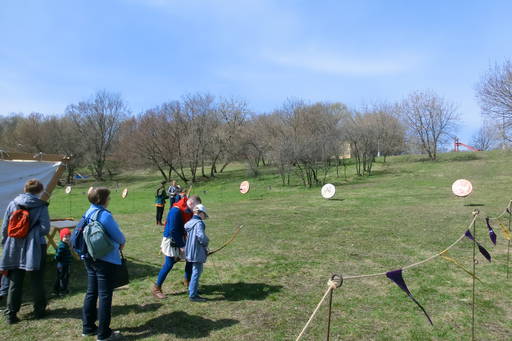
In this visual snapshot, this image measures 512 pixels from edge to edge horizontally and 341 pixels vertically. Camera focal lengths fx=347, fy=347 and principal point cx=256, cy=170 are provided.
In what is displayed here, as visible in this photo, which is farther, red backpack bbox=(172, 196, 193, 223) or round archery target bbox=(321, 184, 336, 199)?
round archery target bbox=(321, 184, 336, 199)

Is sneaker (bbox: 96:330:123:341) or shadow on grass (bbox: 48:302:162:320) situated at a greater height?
sneaker (bbox: 96:330:123:341)

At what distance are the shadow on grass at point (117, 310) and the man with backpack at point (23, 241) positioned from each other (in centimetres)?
49

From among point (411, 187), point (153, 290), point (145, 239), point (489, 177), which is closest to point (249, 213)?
point (145, 239)

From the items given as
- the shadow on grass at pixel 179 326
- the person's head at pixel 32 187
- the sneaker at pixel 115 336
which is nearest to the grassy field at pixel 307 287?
the shadow on grass at pixel 179 326

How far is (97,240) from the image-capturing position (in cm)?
386

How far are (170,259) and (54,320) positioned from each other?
1706mm

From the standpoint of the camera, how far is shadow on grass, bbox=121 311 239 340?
430cm

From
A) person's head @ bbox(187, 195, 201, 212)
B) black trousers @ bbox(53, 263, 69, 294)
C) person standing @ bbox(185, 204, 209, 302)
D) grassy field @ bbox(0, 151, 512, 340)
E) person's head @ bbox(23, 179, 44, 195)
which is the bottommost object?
grassy field @ bbox(0, 151, 512, 340)

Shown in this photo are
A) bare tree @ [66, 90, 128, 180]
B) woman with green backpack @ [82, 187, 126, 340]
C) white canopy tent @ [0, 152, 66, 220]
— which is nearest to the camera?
A: woman with green backpack @ [82, 187, 126, 340]

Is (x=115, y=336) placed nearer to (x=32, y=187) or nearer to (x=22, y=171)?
(x=32, y=187)

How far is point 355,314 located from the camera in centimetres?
491

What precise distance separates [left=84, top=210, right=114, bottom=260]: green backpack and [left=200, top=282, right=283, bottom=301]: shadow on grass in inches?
85.4

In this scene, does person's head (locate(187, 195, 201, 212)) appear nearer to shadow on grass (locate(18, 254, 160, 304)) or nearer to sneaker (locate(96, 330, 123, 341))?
sneaker (locate(96, 330, 123, 341))

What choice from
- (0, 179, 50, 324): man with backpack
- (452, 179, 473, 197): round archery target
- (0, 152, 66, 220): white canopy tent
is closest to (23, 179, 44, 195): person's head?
(0, 179, 50, 324): man with backpack
